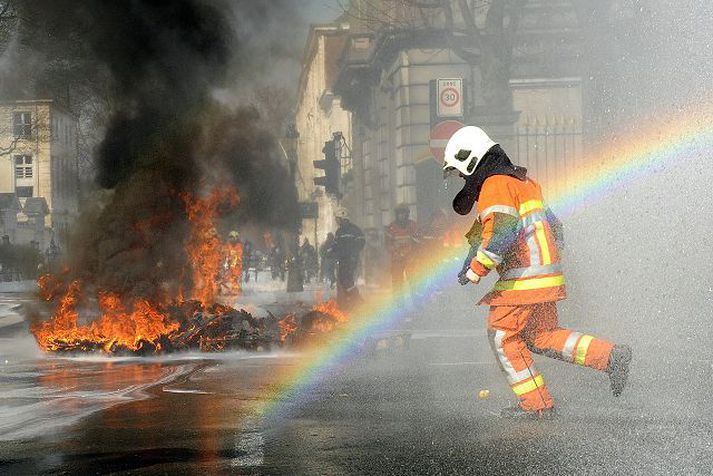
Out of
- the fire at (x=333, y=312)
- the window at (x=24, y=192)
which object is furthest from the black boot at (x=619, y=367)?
the window at (x=24, y=192)

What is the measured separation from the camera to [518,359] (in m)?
6.67

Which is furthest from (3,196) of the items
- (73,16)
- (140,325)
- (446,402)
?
(446,402)

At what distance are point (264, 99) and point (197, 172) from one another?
11061mm

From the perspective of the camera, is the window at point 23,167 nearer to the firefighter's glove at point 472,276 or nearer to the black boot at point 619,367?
the firefighter's glove at point 472,276

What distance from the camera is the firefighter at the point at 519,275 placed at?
660cm

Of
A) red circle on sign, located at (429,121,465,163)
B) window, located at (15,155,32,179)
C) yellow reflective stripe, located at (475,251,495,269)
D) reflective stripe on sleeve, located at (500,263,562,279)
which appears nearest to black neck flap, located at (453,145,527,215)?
yellow reflective stripe, located at (475,251,495,269)

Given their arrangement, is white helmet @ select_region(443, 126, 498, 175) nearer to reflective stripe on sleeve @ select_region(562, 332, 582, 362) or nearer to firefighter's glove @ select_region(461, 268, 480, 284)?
firefighter's glove @ select_region(461, 268, 480, 284)

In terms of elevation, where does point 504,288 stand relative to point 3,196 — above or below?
below

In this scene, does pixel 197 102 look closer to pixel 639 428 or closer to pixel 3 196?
pixel 639 428

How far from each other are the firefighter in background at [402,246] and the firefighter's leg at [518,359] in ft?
40.3

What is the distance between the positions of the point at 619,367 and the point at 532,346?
54cm

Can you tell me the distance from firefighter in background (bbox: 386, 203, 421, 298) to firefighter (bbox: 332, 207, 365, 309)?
3.31 feet

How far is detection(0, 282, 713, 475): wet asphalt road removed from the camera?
17.3 ft

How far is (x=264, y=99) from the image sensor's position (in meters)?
25.9
